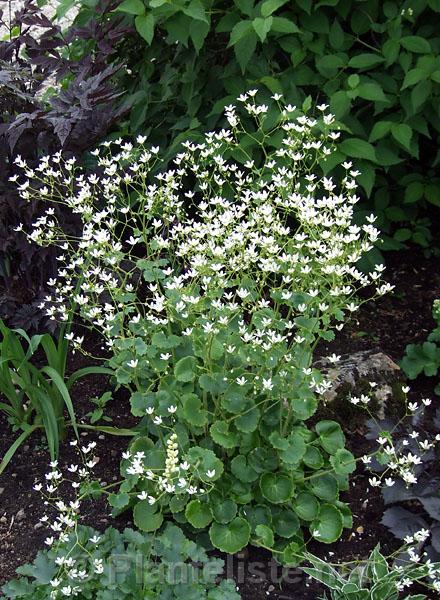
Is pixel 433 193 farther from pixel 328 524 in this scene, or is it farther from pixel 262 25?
pixel 328 524

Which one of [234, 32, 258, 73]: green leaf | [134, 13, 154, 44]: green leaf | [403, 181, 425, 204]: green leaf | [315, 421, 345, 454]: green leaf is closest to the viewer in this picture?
[315, 421, 345, 454]: green leaf

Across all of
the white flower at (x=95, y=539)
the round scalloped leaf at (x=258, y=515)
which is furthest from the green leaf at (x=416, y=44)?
the white flower at (x=95, y=539)

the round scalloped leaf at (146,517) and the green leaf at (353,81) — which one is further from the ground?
the green leaf at (353,81)

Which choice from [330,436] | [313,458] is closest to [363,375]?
[330,436]

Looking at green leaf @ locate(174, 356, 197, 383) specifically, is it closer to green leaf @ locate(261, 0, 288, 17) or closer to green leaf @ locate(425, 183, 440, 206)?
green leaf @ locate(261, 0, 288, 17)

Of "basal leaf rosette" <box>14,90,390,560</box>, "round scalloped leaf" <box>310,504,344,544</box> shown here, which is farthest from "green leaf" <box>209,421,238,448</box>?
"round scalloped leaf" <box>310,504,344,544</box>

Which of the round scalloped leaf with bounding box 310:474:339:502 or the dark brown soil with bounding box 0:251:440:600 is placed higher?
the round scalloped leaf with bounding box 310:474:339:502

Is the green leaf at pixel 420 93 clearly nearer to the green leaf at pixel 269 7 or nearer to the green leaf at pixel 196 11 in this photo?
the green leaf at pixel 269 7
